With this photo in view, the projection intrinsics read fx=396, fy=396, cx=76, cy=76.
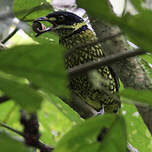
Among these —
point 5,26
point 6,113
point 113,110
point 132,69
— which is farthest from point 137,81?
point 5,26

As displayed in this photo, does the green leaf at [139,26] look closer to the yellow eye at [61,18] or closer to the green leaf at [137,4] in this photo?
the green leaf at [137,4]

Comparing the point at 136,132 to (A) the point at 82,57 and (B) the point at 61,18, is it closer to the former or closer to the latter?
(A) the point at 82,57

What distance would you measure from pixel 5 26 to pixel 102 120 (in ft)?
1.02

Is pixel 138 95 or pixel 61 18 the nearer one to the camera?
pixel 138 95

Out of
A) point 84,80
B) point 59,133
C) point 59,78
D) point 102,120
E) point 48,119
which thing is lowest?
point 84,80

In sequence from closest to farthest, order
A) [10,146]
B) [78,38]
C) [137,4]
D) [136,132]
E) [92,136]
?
[10,146] → [137,4] → [92,136] → [136,132] → [78,38]

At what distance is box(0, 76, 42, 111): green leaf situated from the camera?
670 mm

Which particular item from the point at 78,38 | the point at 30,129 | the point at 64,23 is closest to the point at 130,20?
the point at 30,129

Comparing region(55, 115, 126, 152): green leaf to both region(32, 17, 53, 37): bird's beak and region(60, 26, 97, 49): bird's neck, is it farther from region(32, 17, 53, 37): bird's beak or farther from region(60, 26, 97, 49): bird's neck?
region(60, 26, 97, 49): bird's neck

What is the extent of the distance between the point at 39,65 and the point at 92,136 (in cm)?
29

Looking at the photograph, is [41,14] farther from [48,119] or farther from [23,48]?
[23,48]

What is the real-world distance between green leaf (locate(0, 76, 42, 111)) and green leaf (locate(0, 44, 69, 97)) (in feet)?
0.06

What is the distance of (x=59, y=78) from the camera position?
26.1 inches

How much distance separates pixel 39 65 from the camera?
68 cm
